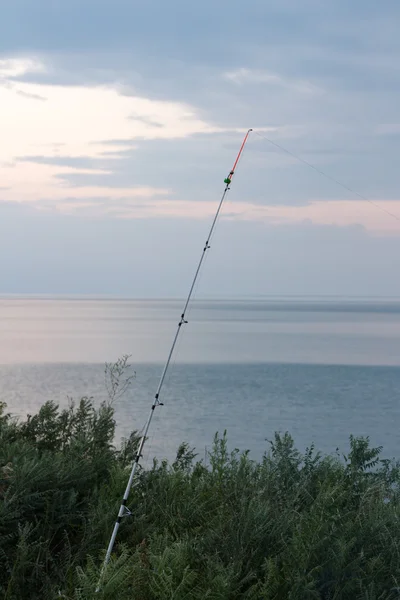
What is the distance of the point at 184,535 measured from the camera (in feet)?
15.3

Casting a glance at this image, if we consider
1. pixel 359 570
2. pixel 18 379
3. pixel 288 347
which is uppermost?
pixel 288 347

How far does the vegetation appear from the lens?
3.86 metres

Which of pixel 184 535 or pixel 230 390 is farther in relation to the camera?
pixel 230 390

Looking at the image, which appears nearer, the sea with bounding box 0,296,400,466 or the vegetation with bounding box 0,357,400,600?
the vegetation with bounding box 0,357,400,600

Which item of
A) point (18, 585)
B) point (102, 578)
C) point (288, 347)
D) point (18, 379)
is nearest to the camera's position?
point (102, 578)

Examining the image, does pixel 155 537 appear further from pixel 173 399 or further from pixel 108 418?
pixel 173 399

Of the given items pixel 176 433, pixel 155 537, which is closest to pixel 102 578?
pixel 155 537

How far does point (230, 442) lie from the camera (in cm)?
2178

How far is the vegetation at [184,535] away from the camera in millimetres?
3857

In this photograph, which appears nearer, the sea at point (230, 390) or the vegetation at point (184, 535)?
the vegetation at point (184, 535)

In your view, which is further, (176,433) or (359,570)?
(176,433)

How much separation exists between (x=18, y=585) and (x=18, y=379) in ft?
101

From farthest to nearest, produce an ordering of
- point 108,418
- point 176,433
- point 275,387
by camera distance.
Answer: point 275,387 < point 176,433 < point 108,418

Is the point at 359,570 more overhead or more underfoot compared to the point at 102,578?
more overhead
